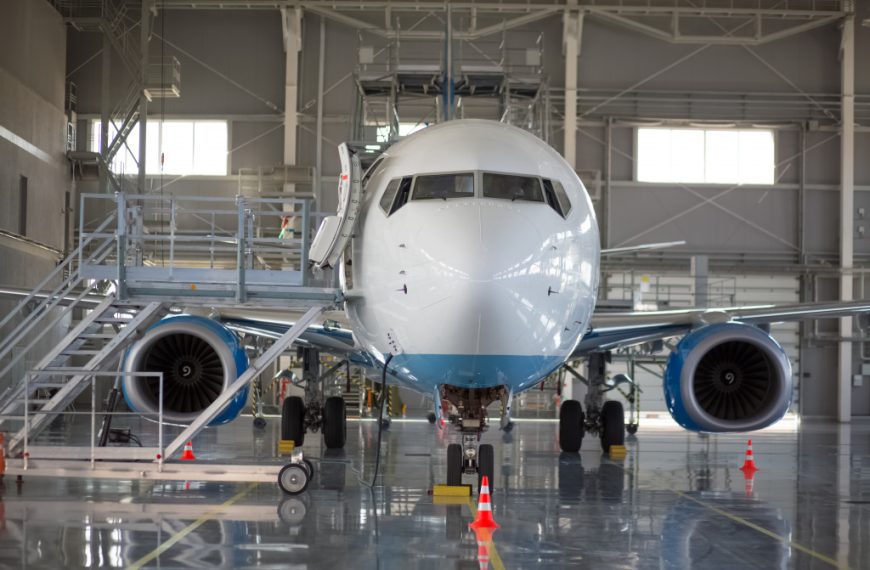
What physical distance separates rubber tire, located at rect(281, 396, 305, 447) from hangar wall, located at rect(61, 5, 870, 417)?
52.0 ft

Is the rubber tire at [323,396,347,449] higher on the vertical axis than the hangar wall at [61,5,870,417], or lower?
lower

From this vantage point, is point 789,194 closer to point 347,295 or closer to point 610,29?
Result: point 610,29

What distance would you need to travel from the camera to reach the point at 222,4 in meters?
30.6

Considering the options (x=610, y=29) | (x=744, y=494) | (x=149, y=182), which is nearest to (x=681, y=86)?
(x=610, y=29)

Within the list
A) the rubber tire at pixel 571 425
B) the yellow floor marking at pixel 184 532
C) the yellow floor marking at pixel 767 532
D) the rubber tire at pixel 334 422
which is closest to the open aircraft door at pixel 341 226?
the yellow floor marking at pixel 184 532

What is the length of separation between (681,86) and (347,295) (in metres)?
24.5

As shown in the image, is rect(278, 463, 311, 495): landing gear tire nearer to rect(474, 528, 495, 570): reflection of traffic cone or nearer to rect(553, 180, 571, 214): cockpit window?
rect(474, 528, 495, 570): reflection of traffic cone

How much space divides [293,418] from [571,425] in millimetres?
4571

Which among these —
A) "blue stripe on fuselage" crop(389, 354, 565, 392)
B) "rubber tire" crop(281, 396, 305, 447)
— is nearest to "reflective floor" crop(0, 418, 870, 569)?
"rubber tire" crop(281, 396, 305, 447)

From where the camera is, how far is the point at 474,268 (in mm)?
8344

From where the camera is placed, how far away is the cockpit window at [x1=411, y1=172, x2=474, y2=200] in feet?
30.3

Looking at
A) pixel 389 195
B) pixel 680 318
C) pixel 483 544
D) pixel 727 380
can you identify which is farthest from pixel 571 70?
pixel 483 544

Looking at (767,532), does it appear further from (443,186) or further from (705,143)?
(705,143)

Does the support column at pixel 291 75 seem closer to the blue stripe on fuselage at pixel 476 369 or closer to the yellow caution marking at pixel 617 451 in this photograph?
the yellow caution marking at pixel 617 451
